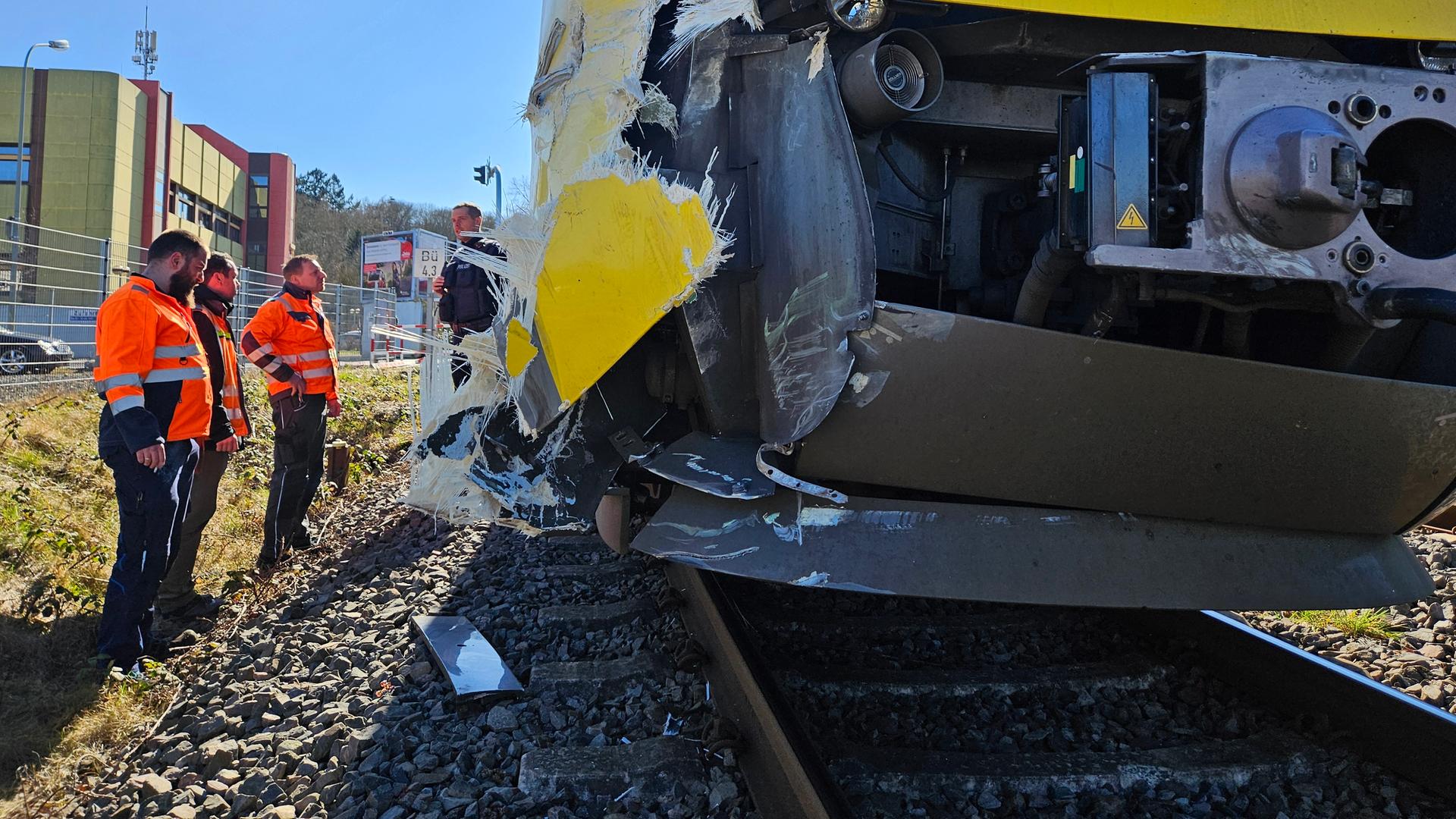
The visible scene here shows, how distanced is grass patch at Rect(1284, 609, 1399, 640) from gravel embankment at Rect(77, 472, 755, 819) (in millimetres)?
2848

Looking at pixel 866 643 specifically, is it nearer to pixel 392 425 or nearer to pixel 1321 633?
pixel 1321 633

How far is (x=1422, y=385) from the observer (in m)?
2.20

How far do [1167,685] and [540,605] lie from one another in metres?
2.61

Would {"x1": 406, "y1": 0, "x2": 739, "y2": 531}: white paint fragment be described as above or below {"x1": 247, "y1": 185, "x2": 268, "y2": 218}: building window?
below

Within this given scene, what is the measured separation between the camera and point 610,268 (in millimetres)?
2426

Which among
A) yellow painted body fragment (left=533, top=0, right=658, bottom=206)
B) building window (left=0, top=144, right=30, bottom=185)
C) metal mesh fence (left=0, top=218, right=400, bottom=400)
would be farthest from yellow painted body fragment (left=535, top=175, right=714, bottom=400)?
building window (left=0, top=144, right=30, bottom=185)

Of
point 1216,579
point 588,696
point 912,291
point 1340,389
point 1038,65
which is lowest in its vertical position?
point 588,696

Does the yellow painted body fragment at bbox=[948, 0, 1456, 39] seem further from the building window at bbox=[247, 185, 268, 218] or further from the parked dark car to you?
the building window at bbox=[247, 185, 268, 218]

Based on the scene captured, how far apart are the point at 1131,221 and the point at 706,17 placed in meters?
1.22

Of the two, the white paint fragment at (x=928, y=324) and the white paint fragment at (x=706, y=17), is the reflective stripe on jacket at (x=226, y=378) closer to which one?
the white paint fragment at (x=706, y=17)

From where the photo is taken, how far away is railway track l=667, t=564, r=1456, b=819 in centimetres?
248

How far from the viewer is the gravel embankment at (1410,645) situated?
3270 millimetres

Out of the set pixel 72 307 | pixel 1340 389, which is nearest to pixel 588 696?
pixel 1340 389

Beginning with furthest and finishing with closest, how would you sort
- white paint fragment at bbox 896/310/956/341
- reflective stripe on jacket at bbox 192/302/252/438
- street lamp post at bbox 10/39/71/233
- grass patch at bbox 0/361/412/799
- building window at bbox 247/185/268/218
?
1. building window at bbox 247/185/268/218
2. street lamp post at bbox 10/39/71/233
3. reflective stripe on jacket at bbox 192/302/252/438
4. grass patch at bbox 0/361/412/799
5. white paint fragment at bbox 896/310/956/341
